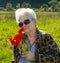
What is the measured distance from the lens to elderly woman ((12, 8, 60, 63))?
3.21m

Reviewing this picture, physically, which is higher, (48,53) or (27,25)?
(27,25)

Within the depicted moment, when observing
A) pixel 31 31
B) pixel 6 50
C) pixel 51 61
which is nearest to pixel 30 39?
pixel 31 31

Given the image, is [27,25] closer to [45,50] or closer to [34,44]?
[34,44]

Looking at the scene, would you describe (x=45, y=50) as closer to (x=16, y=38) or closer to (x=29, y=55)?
(x=29, y=55)

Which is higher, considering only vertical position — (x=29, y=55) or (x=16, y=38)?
(x=16, y=38)

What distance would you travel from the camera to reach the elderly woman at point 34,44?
3.21 m

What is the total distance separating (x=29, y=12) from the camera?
3.30 meters

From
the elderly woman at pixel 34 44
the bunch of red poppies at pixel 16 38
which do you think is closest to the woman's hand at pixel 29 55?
the elderly woman at pixel 34 44

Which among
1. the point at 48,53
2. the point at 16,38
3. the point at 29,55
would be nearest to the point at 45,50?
the point at 48,53

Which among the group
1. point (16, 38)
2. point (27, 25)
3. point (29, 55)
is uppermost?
point (27, 25)

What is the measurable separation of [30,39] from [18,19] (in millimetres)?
230

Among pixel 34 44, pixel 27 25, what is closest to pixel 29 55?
pixel 34 44

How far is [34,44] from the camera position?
10.7ft

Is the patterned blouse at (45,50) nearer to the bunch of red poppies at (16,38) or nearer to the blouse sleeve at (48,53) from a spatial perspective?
the blouse sleeve at (48,53)
